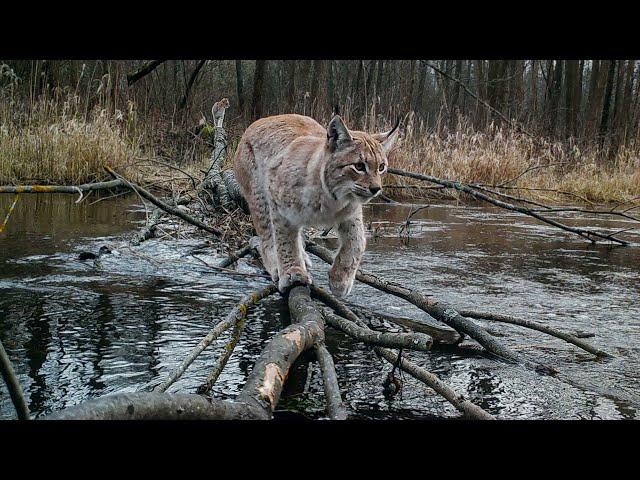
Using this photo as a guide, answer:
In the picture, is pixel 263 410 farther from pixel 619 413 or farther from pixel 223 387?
pixel 619 413

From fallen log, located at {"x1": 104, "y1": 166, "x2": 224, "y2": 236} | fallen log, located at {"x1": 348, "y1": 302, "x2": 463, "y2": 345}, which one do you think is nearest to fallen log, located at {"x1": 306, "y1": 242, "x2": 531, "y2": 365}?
fallen log, located at {"x1": 348, "y1": 302, "x2": 463, "y2": 345}

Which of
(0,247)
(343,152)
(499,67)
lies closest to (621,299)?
(343,152)

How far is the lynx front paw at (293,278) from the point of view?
3791mm

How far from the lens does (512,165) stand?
420 inches

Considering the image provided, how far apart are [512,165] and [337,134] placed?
291 inches

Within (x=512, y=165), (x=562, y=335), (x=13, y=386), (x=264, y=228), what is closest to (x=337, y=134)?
(x=264, y=228)

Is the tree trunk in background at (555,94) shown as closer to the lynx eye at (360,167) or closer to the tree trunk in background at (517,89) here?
the tree trunk in background at (517,89)

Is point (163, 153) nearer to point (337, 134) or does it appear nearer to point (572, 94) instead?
point (337, 134)

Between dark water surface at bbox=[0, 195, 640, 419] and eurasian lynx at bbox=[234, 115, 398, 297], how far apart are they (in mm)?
369

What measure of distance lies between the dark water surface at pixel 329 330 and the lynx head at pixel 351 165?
2.62 feet

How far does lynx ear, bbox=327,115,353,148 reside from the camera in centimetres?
383

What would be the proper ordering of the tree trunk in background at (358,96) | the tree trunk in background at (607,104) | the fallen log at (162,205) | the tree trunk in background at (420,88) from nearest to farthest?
the fallen log at (162,205)
the tree trunk in background at (358,96)
the tree trunk in background at (607,104)
the tree trunk in background at (420,88)

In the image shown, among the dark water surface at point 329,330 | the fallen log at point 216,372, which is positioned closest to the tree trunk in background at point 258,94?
the dark water surface at point 329,330

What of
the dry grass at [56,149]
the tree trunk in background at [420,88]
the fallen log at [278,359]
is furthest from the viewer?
the tree trunk in background at [420,88]
